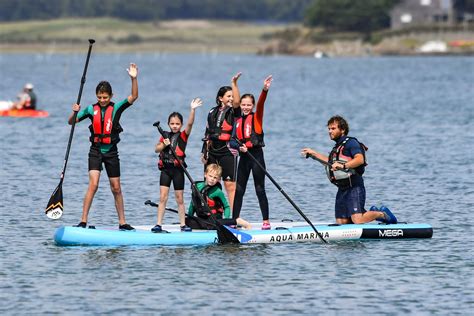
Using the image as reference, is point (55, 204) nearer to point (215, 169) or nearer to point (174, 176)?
point (174, 176)

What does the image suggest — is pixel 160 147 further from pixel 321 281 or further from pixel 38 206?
pixel 38 206

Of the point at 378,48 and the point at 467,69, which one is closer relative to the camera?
the point at 467,69

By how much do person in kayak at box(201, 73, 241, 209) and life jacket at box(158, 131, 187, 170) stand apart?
731mm

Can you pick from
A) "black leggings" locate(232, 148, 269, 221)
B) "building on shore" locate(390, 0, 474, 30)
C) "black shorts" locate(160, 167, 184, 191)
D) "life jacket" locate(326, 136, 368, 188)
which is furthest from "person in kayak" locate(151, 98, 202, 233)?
"building on shore" locate(390, 0, 474, 30)

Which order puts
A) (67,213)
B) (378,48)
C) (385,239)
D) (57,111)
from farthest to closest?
1. (378,48)
2. (57,111)
3. (67,213)
4. (385,239)

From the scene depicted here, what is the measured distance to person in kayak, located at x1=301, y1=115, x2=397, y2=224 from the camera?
2036 centimetres

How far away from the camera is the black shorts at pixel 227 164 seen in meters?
20.9

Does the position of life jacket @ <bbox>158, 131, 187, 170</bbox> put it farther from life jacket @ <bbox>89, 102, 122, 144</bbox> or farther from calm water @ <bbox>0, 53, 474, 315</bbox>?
calm water @ <bbox>0, 53, 474, 315</bbox>

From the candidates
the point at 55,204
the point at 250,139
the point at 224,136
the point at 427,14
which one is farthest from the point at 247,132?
the point at 427,14

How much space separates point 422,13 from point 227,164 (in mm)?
175086

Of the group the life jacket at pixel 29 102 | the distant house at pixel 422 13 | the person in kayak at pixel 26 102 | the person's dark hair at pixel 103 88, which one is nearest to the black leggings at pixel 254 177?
the person's dark hair at pixel 103 88

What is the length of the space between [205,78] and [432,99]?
4993 cm

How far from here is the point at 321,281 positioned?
18109 millimetres

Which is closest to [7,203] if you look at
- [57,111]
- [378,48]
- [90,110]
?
[90,110]
